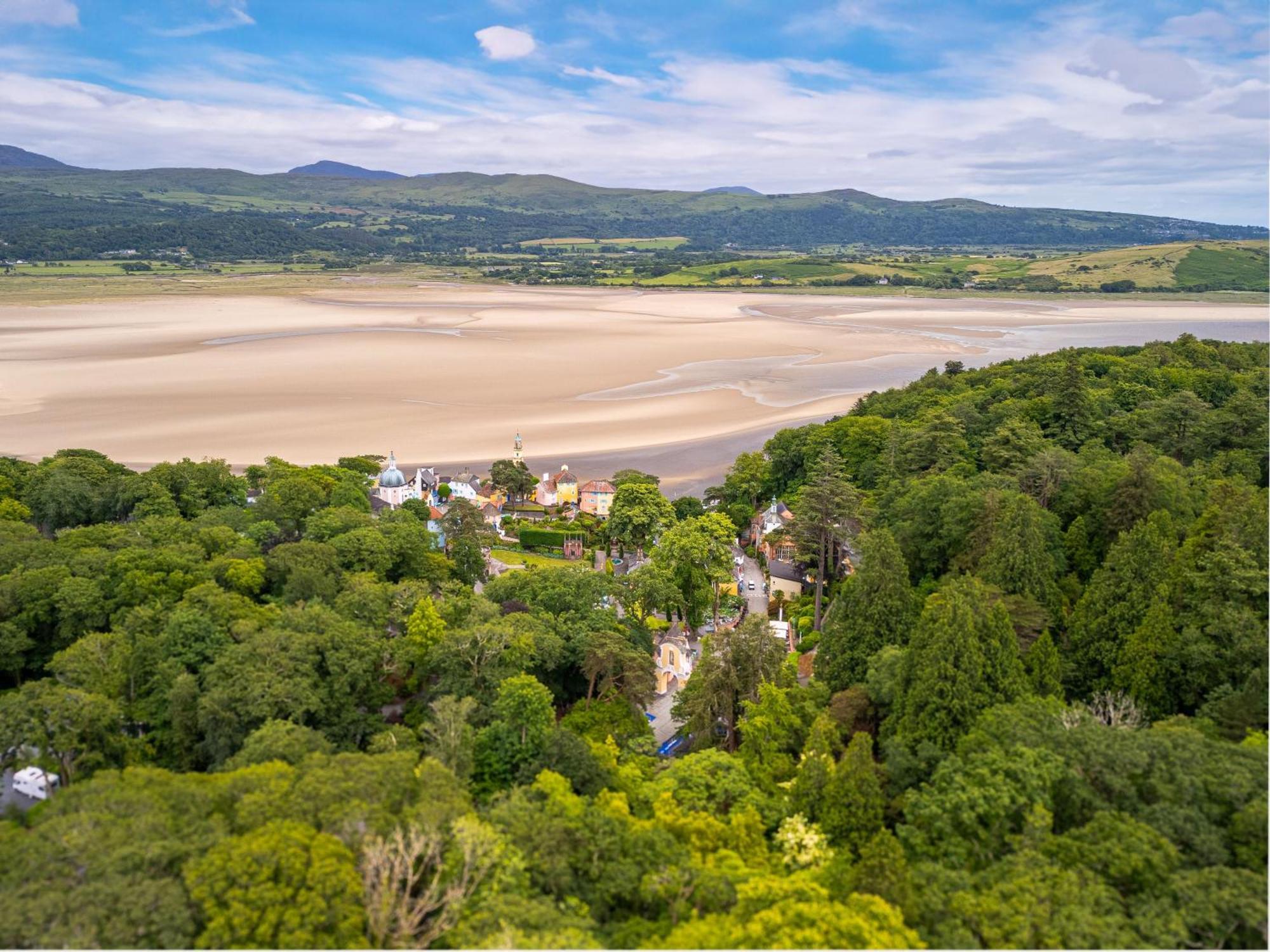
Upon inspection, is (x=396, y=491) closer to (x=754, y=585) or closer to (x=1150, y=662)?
(x=754, y=585)

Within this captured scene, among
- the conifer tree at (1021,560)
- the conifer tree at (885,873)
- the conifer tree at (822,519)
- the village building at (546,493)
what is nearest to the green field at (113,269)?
the village building at (546,493)

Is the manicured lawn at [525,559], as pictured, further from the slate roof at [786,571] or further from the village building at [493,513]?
the slate roof at [786,571]

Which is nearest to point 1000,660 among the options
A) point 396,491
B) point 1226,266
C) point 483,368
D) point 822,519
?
point 822,519

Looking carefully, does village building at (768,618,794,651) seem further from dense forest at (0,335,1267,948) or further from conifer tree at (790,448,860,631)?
conifer tree at (790,448,860,631)

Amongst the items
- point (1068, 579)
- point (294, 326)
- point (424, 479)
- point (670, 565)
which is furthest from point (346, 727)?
point (294, 326)

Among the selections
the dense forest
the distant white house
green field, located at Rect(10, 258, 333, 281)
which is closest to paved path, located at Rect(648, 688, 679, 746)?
the dense forest
